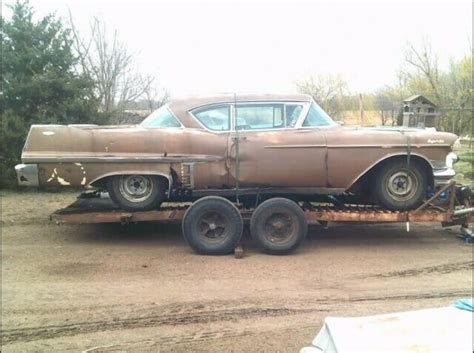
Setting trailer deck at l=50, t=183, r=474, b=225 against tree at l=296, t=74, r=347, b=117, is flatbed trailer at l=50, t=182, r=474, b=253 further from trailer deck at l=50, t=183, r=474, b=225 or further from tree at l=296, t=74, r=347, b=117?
tree at l=296, t=74, r=347, b=117

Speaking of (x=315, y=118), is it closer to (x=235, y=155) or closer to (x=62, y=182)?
(x=235, y=155)

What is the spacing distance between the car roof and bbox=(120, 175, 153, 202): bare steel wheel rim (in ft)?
3.36

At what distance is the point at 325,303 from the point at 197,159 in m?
3.08

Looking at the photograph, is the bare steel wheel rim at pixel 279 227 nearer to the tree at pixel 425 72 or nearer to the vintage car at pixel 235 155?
the vintage car at pixel 235 155

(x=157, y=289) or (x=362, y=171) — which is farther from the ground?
(x=362, y=171)

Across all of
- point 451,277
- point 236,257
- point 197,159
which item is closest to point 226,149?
point 197,159

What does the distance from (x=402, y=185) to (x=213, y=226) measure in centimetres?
290

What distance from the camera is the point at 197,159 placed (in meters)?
7.64

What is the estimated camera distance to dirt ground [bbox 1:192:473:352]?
459cm

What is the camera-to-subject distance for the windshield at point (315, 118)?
7.95m

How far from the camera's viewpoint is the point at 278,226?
7.50 m

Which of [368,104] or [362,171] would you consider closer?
[362,171]

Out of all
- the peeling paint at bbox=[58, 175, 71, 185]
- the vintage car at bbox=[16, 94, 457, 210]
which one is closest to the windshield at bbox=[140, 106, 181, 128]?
the vintage car at bbox=[16, 94, 457, 210]

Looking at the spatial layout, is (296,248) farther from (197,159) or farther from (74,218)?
(74,218)
